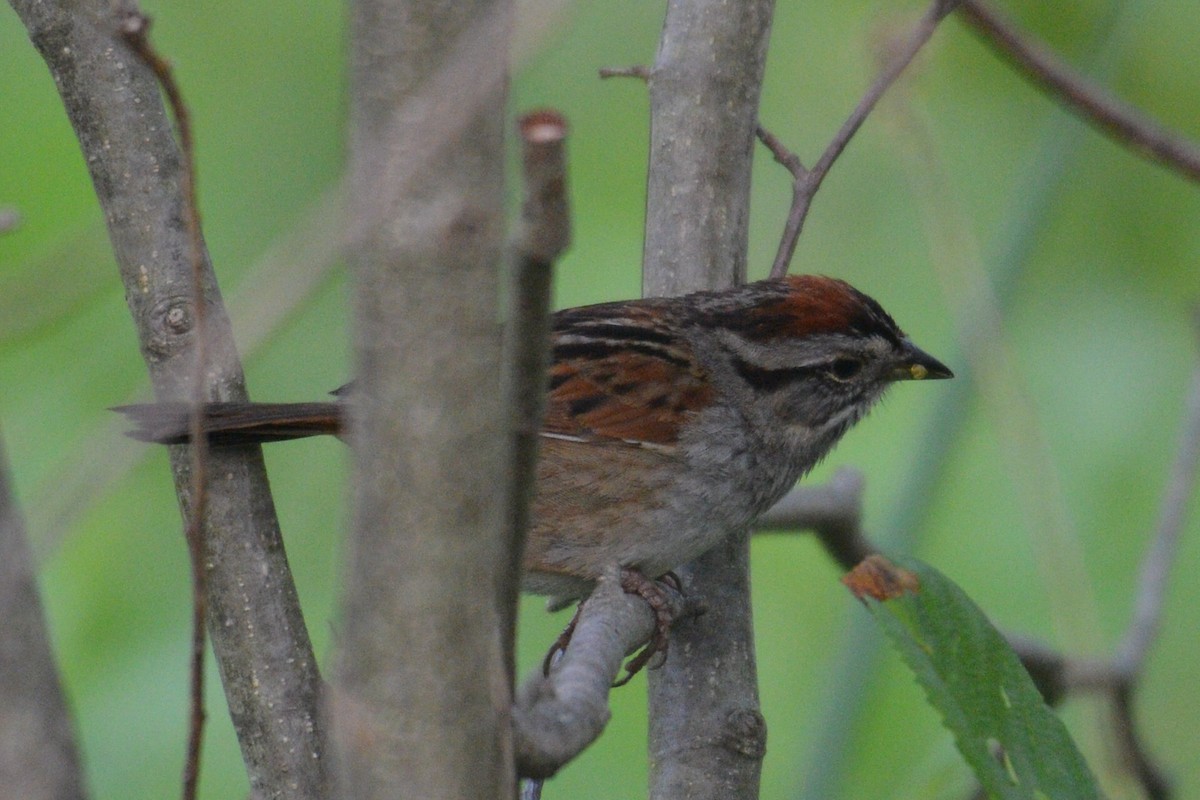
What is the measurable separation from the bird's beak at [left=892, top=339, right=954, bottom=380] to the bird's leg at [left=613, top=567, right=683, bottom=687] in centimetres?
86

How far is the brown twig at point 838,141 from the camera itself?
7.82 feet

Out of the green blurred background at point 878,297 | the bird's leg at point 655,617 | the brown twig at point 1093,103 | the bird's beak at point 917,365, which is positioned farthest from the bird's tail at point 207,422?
the brown twig at point 1093,103

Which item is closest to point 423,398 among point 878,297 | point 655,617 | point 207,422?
point 207,422

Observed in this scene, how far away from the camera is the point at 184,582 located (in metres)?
3.04

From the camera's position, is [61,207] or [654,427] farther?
[61,207]

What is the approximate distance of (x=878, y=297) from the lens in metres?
3.70

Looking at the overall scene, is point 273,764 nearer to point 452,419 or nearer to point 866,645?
point 452,419

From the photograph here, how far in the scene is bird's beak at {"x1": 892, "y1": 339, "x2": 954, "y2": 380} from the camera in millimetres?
2867

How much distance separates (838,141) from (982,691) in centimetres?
111

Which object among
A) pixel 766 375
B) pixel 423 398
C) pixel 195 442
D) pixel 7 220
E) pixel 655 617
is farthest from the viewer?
pixel 766 375

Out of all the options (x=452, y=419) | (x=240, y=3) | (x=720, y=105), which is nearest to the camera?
(x=452, y=419)

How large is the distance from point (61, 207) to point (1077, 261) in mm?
2372

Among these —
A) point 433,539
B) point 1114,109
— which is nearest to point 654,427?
point 1114,109

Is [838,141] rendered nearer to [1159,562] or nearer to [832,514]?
[832,514]
